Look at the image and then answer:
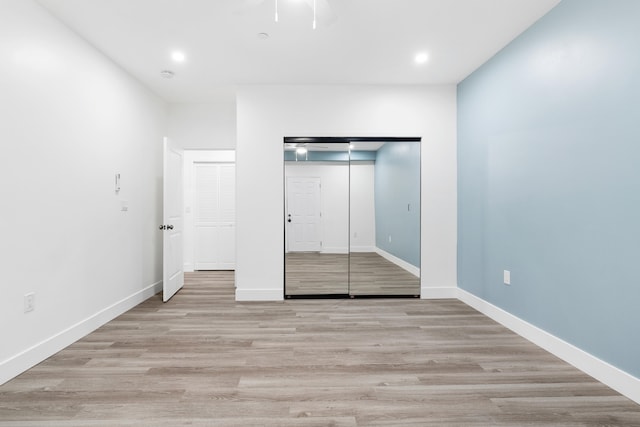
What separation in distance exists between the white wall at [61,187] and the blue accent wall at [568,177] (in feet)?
13.1

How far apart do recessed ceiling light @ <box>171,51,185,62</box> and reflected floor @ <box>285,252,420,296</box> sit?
2536 mm

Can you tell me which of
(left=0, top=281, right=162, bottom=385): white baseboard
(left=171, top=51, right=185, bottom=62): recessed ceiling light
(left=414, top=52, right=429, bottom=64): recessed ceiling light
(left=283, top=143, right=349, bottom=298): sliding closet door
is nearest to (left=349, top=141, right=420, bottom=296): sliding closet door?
(left=283, top=143, right=349, bottom=298): sliding closet door

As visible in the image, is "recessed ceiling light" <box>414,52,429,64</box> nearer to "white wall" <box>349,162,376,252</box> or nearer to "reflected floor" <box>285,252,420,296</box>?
"white wall" <box>349,162,376,252</box>

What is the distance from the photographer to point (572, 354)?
92.3 inches

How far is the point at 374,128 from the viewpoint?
407 cm

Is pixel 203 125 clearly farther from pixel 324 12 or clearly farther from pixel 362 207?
pixel 324 12

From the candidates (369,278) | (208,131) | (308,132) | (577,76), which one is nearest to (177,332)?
(369,278)

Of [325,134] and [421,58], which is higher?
[421,58]

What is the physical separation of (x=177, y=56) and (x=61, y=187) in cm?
169

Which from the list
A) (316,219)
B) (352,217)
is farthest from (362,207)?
(316,219)

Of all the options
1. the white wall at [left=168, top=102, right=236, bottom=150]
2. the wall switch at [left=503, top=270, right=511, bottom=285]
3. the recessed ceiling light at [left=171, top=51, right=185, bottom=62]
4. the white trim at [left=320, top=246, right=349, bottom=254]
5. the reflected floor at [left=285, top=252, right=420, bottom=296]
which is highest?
the recessed ceiling light at [left=171, top=51, right=185, bottom=62]

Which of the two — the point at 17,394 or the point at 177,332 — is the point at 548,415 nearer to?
the point at 177,332

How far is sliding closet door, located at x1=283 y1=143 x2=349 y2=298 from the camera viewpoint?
162 inches

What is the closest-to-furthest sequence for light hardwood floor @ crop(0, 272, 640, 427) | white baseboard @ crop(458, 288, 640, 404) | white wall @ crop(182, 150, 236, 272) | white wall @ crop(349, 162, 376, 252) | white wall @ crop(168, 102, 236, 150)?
1. light hardwood floor @ crop(0, 272, 640, 427)
2. white baseboard @ crop(458, 288, 640, 404)
3. white wall @ crop(349, 162, 376, 252)
4. white wall @ crop(168, 102, 236, 150)
5. white wall @ crop(182, 150, 236, 272)
